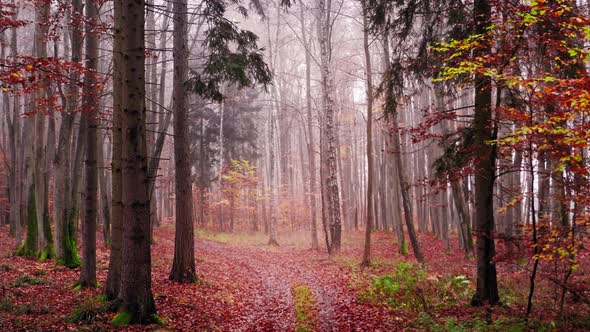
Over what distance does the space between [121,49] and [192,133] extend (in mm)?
25354

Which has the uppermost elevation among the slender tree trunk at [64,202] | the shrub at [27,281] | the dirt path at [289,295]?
the slender tree trunk at [64,202]

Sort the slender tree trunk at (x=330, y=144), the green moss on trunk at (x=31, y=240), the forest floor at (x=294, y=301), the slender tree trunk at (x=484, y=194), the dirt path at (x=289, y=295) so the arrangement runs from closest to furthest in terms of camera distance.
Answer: the forest floor at (x=294, y=301)
the slender tree trunk at (x=484, y=194)
the dirt path at (x=289, y=295)
the green moss on trunk at (x=31, y=240)
the slender tree trunk at (x=330, y=144)

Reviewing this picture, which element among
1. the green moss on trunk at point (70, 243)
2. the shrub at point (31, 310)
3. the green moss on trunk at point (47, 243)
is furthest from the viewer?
the green moss on trunk at point (47, 243)

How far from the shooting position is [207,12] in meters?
10.7

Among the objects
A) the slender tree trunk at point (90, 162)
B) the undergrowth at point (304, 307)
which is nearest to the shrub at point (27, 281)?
the slender tree trunk at point (90, 162)

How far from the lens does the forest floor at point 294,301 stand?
6.64m

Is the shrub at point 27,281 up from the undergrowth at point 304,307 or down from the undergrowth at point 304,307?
up

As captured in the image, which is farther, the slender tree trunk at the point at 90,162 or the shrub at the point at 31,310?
the slender tree trunk at the point at 90,162

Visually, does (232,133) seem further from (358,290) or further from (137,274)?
(137,274)

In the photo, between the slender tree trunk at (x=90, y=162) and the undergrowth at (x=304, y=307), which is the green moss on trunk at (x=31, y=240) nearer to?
the slender tree trunk at (x=90, y=162)

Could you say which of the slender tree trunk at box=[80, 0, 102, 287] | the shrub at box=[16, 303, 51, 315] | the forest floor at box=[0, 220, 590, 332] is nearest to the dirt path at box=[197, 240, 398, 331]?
the forest floor at box=[0, 220, 590, 332]

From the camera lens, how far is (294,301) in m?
9.56

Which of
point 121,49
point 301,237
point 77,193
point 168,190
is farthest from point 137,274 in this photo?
point 168,190

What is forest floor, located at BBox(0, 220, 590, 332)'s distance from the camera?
6645 mm
